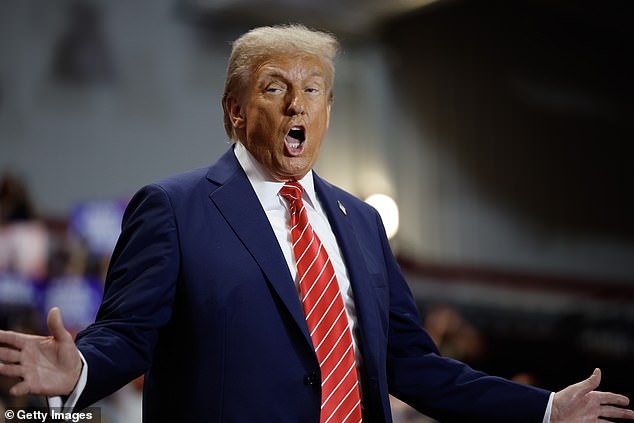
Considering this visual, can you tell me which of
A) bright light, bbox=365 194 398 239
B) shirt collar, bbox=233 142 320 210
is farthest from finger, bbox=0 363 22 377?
bright light, bbox=365 194 398 239

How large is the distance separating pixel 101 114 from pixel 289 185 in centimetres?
736

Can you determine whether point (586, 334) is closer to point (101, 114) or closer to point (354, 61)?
point (101, 114)

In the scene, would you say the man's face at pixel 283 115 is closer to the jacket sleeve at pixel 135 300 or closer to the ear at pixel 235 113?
the ear at pixel 235 113

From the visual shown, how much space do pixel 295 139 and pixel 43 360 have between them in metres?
0.73

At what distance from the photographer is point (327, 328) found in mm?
1791

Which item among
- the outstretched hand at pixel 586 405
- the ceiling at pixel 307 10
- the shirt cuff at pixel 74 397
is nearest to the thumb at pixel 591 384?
the outstretched hand at pixel 586 405

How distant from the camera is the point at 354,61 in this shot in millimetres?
11484

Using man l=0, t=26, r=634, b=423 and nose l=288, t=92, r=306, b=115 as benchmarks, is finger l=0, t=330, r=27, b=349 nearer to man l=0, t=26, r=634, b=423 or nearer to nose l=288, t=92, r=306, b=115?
man l=0, t=26, r=634, b=423

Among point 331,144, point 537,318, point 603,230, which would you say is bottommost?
point 537,318

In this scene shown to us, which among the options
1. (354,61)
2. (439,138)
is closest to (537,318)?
(439,138)

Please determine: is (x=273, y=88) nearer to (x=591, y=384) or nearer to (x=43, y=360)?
(x=43, y=360)

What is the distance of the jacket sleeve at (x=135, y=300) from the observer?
1.56 m

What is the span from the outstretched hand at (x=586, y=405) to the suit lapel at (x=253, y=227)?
63cm

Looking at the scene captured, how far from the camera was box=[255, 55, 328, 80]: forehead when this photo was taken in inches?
73.7
